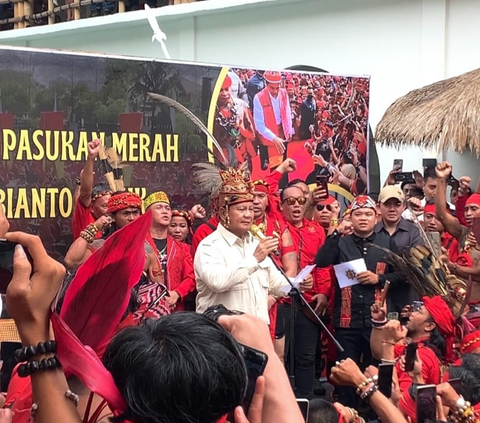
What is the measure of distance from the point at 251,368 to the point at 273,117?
6219mm

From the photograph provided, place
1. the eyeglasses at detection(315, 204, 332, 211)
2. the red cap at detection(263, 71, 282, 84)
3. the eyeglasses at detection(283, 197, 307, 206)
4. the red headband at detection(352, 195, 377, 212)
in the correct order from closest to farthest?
the red headband at detection(352, 195, 377, 212), the eyeglasses at detection(283, 197, 307, 206), the eyeglasses at detection(315, 204, 332, 211), the red cap at detection(263, 71, 282, 84)

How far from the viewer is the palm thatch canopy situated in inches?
308

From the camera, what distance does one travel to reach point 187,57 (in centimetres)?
1234

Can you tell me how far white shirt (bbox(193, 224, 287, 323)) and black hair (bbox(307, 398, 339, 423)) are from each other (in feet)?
6.04

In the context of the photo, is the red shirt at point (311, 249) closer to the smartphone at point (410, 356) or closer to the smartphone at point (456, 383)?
the smartphone at point (410, 356)

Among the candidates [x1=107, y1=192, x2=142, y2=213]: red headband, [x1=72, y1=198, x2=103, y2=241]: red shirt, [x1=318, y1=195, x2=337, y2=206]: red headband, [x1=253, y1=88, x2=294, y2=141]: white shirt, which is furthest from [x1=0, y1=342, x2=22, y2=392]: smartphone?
[x1=253, y1=88, x2=294, y2=141]: white shirt

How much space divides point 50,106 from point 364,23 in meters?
6.01

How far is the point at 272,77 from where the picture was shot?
7.68 m

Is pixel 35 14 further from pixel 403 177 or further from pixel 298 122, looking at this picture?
pixel 403 177

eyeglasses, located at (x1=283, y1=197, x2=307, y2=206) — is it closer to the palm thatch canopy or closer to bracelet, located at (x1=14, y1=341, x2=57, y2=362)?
the palm thatch canopy

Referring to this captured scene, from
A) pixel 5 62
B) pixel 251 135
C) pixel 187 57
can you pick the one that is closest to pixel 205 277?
pixel 5 62

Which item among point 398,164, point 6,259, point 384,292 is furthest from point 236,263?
point 398,164

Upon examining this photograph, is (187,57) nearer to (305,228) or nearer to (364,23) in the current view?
(364,23)

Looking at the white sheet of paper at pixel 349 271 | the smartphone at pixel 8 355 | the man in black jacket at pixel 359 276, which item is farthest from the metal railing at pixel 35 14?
the smartphone at pixel 8 355
